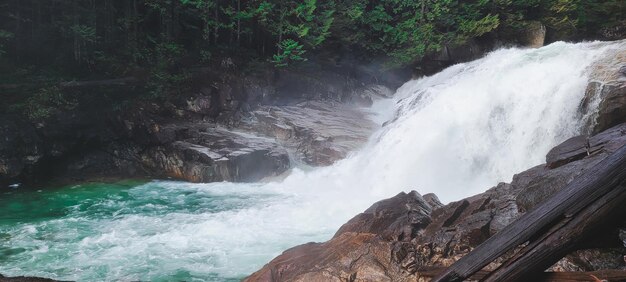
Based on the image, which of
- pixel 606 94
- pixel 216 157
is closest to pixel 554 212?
pixel 606 94

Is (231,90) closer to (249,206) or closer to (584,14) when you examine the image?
(249,206)

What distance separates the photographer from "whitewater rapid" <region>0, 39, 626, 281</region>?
7.79 m

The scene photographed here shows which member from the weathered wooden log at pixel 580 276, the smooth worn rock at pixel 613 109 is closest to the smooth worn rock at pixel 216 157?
the smooth worn rock at pixel 613 109

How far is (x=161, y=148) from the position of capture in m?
15.8

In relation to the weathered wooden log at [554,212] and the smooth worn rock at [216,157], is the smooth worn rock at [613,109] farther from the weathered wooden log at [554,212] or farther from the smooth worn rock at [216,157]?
the smooth worn rock at [216,157]

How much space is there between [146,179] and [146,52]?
6872mm

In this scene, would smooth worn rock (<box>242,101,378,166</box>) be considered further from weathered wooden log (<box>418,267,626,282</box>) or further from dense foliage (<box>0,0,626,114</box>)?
weathered wooden log (<box>418,267,626,282</box>)

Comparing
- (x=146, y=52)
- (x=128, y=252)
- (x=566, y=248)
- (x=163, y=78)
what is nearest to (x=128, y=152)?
(x=163, y=78)

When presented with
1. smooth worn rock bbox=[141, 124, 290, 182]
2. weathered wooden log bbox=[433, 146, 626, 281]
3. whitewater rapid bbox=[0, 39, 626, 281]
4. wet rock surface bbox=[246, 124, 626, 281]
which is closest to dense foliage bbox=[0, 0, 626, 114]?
smooth worn rock bbox=[141, 124, 290, 182]

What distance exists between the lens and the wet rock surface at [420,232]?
486cm

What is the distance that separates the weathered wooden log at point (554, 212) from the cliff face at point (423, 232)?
2.26 m

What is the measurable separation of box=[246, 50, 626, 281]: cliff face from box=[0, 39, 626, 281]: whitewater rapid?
2.30 m

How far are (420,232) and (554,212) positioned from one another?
168 inches

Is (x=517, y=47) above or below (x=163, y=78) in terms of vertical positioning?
above
